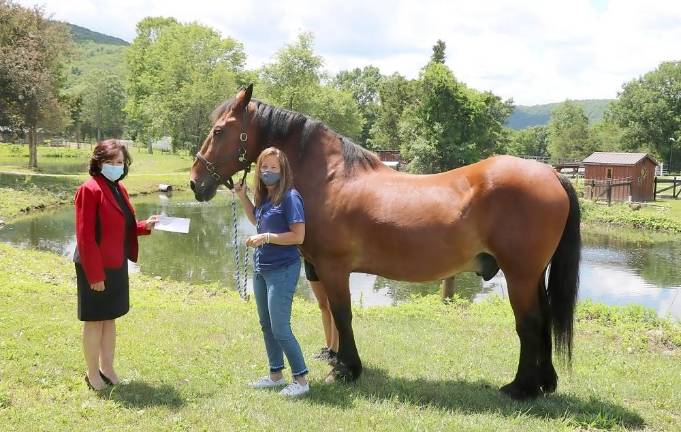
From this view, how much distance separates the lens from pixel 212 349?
18.1 feet

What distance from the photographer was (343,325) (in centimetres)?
462

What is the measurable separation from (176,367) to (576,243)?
147 inches

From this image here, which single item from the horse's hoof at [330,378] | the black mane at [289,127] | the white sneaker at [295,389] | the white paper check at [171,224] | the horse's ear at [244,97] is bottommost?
the horse's hoof at [330,378]

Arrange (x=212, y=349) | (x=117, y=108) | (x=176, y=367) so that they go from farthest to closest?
(x=117, y=108) < (x=212, y=349) < (x=176, y=367)

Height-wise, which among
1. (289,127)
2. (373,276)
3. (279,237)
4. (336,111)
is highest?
(336,111)

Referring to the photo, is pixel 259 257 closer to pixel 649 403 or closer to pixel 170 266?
pixel 649 403

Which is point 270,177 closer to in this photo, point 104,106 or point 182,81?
point 182,81

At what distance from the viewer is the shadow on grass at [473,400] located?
404 centimetres

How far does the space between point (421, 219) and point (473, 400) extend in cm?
157

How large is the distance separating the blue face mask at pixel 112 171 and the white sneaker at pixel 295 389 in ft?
7.21

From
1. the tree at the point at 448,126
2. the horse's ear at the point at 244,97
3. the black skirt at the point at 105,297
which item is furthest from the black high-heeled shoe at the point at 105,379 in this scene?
the tree at the point at 448,126

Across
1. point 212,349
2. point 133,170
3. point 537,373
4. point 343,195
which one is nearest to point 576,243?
point 537,373

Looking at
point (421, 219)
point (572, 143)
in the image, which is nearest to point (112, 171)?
point (421, 219)

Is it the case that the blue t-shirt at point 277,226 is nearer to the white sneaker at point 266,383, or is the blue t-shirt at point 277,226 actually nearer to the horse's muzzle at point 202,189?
the horse's muzzle at point 202,189
